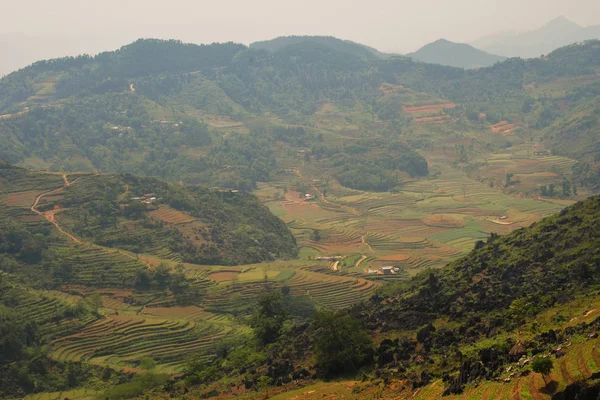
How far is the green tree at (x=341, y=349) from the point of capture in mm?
26922

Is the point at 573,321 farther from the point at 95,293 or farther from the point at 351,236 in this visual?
the point at 351,236

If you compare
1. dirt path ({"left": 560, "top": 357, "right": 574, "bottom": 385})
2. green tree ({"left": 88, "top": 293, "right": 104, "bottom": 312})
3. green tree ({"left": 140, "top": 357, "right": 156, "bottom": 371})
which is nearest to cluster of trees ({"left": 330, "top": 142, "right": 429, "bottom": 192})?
green tree ({"left": 88, "top": 293, "right": 104, "bottom": 312})

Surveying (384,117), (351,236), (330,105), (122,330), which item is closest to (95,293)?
(122,330)

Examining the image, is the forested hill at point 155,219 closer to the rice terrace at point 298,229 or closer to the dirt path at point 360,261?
the rice terrace at point 298,229

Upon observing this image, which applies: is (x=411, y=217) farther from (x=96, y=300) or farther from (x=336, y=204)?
(x=96, y=300)

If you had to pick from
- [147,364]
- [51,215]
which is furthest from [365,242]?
[147,364]

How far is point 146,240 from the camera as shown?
6225 cm

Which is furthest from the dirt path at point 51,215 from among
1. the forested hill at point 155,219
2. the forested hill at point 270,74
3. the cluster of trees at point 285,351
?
the forested hill at point 270,74

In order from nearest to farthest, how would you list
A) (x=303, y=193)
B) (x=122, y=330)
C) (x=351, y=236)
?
(x=122, y=330) < (x=351, y=236) < (x=303, y=193)

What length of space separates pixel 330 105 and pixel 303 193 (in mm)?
67283

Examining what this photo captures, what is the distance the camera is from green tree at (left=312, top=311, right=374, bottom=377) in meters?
26.9

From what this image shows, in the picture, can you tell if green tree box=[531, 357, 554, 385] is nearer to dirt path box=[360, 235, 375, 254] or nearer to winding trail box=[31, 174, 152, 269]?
winding trail box=[31, 174, 152, 269]

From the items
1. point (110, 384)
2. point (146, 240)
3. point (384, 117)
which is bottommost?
point (110, 384)

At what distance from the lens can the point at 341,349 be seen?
2714cm
